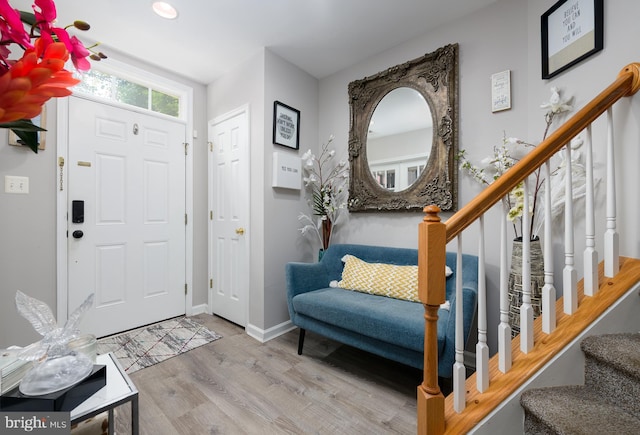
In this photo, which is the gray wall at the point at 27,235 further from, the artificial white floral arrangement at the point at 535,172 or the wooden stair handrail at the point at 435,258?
the artificial white floral arrangement at the point at 535,172

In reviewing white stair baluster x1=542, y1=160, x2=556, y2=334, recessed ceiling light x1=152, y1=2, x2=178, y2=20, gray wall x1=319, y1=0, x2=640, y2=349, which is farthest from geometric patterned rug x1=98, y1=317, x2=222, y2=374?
recessed ceiling light x1=152, y1=2, x2=178, y2=20

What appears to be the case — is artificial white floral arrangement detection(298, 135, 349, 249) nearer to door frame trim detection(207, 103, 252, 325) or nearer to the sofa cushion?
door frame trim detection(207, 103, 252, 325)

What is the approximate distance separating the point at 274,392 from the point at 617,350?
5.35 feet

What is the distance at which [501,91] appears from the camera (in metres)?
1.87

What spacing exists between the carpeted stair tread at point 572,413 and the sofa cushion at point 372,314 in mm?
444

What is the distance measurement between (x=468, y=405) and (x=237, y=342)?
182 centimetres

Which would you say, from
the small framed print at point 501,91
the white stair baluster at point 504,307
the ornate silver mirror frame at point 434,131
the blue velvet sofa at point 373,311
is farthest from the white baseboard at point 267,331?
the small framed print at point 501,91

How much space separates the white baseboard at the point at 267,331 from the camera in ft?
7.72

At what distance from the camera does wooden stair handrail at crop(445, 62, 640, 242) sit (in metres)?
1.05

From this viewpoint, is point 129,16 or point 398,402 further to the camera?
point 129,16

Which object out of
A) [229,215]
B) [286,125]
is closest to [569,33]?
[286,125]

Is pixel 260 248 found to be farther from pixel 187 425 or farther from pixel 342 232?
pixel 187 425

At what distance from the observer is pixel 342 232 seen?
278 centimetres

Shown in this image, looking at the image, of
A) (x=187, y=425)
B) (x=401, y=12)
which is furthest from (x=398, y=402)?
(x=401, y=12)
